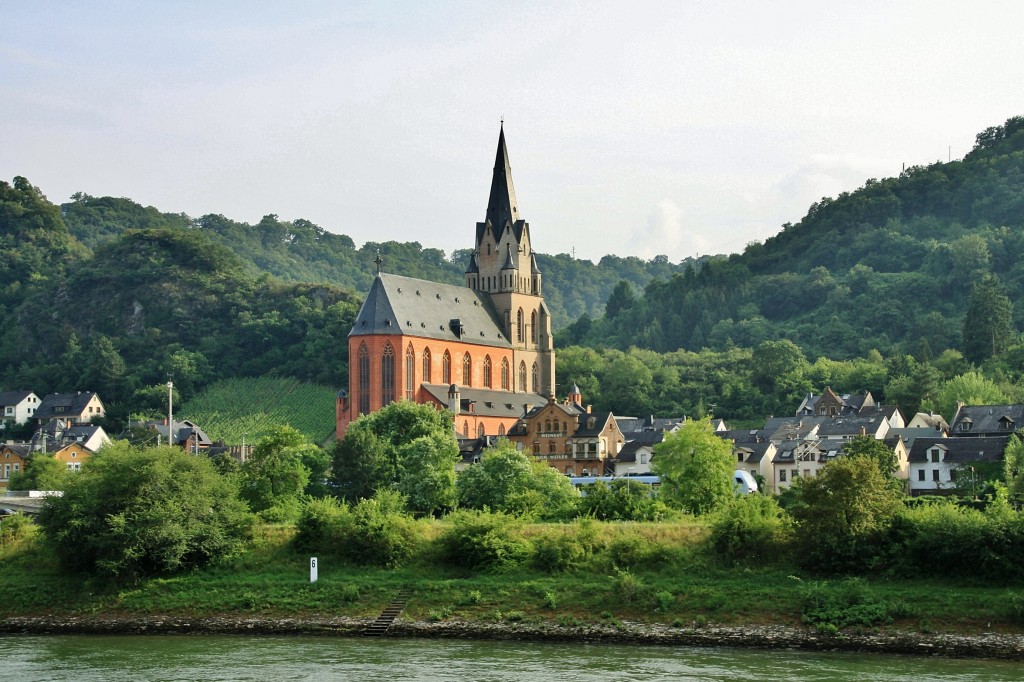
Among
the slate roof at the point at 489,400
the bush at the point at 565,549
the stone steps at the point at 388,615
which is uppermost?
the slate roof at the point at 489,400

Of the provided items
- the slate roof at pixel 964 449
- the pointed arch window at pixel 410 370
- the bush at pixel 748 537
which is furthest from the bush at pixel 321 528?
the pointed arch window at pixel 410 370

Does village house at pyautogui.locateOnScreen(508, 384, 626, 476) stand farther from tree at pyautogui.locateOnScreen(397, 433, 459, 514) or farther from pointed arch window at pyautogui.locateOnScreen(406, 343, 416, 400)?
pointed arch window at pyautogui.locateOnScreen(406, 343, 416, 400)

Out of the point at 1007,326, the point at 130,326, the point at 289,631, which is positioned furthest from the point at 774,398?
the point at 289,631

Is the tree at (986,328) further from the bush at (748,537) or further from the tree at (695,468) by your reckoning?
the bush at (748,537)

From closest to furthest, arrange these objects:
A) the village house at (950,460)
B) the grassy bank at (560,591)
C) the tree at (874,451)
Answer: the grassy bank at (560,591) < the tree at (874,451) < the village house at (950,460)

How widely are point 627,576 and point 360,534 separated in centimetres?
1112

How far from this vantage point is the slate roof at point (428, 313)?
108m

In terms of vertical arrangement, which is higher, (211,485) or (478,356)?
(478,356)

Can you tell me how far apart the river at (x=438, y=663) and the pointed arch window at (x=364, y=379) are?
57.6 m

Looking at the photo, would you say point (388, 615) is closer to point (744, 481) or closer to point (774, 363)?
point (744, 481)

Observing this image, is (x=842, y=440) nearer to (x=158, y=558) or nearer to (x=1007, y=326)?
(x=1007, y=326)

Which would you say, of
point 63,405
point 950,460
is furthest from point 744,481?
point 63,405

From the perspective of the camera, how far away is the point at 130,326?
506 ft

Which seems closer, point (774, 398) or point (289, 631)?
point (289, 631)
